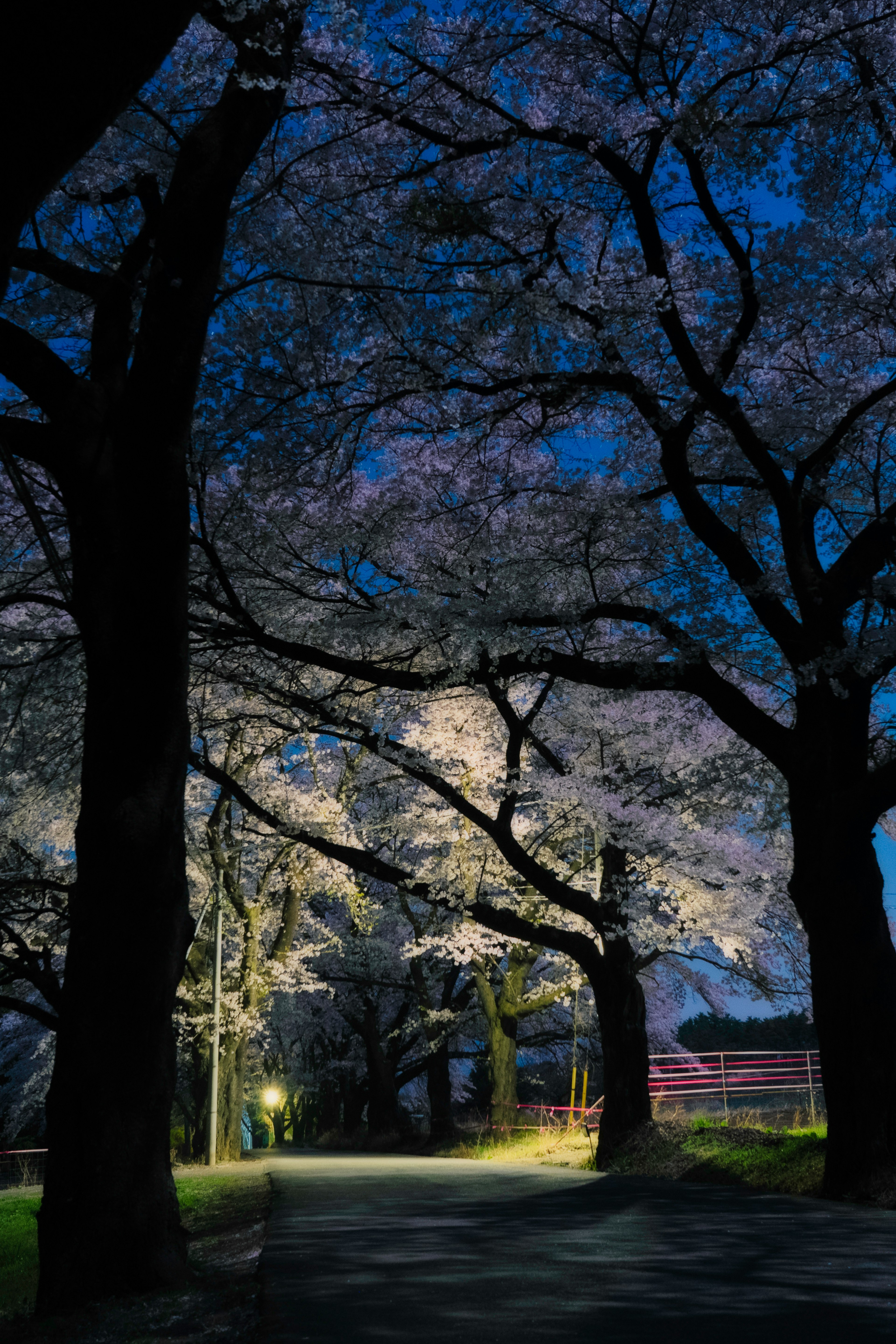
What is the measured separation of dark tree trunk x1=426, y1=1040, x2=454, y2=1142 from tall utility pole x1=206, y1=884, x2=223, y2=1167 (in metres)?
6.97

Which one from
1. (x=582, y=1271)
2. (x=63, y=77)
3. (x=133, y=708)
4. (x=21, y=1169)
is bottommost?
(x=21, y=1169)

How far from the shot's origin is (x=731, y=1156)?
11.7 meters

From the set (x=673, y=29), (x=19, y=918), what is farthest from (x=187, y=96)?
(x=19, y=918)

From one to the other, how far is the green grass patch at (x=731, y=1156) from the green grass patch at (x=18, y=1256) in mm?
6868

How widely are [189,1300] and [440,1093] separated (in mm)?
28046

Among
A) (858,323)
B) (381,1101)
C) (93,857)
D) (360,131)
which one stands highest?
(360,131)

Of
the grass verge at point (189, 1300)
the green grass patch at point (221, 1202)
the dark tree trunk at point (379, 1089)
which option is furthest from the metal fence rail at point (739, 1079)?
the grass verge at point (189, 1300)

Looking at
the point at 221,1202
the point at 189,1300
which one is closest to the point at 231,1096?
the point at 221,1202

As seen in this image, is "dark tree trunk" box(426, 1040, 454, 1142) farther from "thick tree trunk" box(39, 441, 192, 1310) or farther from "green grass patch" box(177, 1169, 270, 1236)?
"thick tree trunk" box(39, 441, 192, 1310)

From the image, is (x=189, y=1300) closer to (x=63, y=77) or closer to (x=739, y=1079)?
(x=63, y=77)

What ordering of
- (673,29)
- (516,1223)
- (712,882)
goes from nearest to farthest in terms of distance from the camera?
(516,1223) < (673,29) < (712,882)

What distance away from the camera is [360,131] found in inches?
375

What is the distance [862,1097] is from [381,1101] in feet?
94.4

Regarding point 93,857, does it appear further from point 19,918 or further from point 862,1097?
point 19,918
